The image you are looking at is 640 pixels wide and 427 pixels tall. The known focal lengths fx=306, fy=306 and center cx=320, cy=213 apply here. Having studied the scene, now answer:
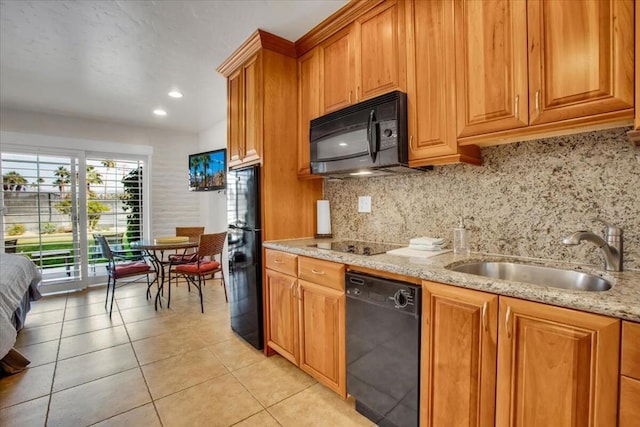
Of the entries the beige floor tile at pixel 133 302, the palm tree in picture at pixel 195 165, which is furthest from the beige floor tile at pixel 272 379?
the palm tree in picture at pixel 195 165

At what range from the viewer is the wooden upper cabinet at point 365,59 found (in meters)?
1.78

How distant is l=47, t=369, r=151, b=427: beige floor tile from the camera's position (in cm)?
170

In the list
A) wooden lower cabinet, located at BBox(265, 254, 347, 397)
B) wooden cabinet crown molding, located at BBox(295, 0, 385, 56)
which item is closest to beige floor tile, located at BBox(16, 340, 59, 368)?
wooden lower cabinet, located at BBox(265, 254, 347, 397)

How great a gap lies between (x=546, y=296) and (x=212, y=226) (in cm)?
464

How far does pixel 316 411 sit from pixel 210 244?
2329 mm

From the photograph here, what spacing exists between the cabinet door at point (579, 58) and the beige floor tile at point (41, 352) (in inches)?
138

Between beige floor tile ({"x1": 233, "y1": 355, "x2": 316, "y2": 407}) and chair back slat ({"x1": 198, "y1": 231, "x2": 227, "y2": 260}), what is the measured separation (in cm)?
163

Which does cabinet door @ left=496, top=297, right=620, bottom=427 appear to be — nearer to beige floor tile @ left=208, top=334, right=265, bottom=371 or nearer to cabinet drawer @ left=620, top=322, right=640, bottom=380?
cabinet drawer @ left=620, top=322, right=640, bottom=380

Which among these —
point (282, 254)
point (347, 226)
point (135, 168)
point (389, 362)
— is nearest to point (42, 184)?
point (135, 168)

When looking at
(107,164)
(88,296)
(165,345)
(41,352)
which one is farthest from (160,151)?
(165,345)

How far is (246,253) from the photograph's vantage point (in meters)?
2.48

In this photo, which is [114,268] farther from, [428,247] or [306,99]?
[428,247]

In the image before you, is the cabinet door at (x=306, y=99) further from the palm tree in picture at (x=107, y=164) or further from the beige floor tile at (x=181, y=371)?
A: the palm tree in picture at (x=107, y=164)

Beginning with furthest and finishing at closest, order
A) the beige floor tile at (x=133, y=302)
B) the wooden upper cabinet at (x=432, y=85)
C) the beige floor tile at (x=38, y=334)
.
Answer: the beige floor tile at (x=133, y=302)
the beige floor tile at (x=38, y=334)
the wooden upper cabinet at (x=432, y=85)
